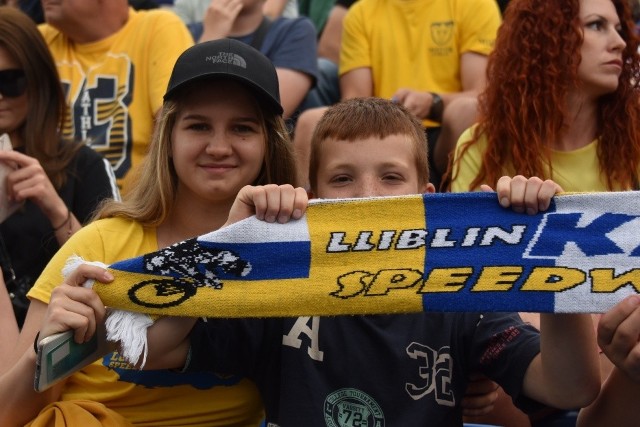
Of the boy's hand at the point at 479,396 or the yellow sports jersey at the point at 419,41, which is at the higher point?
the yellow sports jersey at the point at 419,41

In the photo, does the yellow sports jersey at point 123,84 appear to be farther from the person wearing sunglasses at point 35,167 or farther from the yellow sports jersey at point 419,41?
the yellow sports jersey at point 419,41

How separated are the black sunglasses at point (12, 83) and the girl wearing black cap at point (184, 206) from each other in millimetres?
1109

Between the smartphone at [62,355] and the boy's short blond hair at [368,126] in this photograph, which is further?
the boy's short blond hair at [368,126]

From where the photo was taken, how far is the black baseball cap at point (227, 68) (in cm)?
287

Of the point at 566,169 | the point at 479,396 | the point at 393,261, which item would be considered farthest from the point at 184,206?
the point at 566,169

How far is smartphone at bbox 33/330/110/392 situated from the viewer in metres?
2.32

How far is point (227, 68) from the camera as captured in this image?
2873mm

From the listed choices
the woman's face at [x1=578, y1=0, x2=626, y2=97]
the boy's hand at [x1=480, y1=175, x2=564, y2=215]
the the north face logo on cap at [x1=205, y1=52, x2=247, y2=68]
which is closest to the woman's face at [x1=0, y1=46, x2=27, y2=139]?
the the north face logo on cap at [x1=205, y1=52, x2=247, y2=68]

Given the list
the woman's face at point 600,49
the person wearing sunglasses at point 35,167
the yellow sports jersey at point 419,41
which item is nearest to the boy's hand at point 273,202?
the person wearing sunglasses at point 35,167

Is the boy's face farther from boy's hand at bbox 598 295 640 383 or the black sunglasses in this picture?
the black sunglasses

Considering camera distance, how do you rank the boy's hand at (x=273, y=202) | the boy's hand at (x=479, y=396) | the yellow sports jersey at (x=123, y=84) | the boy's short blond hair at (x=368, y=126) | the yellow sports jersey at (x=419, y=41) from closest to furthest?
the boy's hand at (x=273, y=202) < the boy's hand at (x=479, y=396) < the boy's short blond hair at (x=368, y=126) < the yellow sports jersey at (x=123, y=84) < the yellow sports jersey at (x=419, y=41)

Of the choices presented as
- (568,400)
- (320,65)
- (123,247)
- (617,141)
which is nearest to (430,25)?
(320,65)

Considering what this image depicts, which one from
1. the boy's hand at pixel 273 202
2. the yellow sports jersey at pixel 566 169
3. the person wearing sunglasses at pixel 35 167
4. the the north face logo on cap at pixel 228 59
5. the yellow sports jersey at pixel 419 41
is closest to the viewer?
the boy's hand at pixel 273 202

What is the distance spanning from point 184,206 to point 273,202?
0.67 metres
